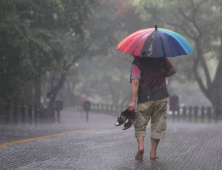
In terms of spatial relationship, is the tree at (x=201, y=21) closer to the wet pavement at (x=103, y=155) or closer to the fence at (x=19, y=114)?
the fence at (x=19, y=114)

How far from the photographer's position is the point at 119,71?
155 ft

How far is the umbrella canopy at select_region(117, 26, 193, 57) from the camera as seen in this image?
19.6 ft

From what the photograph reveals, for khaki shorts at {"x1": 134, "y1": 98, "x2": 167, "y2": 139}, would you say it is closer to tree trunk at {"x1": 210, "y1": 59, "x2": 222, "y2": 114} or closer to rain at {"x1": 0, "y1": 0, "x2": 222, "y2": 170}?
rain at {"x1": 0, "y1": 0, "x2": 222, "y2": 170}

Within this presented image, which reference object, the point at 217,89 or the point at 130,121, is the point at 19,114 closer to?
the point at 130,121

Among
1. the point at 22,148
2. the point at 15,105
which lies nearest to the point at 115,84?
the point at 15,105

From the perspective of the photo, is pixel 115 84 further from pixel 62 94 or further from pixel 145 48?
pixel 145 48

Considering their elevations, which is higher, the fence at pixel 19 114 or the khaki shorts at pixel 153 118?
the khaki shorts at pixel 153 118

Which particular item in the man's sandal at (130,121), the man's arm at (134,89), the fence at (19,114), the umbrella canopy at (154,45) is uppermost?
the umbrella canopy at (154,45)

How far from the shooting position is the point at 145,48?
236 inches

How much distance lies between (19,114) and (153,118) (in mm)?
13358

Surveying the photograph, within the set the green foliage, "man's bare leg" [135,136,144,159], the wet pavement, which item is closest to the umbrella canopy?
"man's bare leg" [135,136,144,159]

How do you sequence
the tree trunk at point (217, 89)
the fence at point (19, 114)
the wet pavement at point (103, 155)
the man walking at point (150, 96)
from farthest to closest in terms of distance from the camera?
the tree trunk at point (217, 89) → the fence at point (19, 114) → the man walking at point (150, 96) → the wet pavement at point (103, 155)

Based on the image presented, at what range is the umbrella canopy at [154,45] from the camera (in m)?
5.97

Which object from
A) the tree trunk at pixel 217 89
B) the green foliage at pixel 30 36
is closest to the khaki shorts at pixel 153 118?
the green foliage at pixel 30 36
